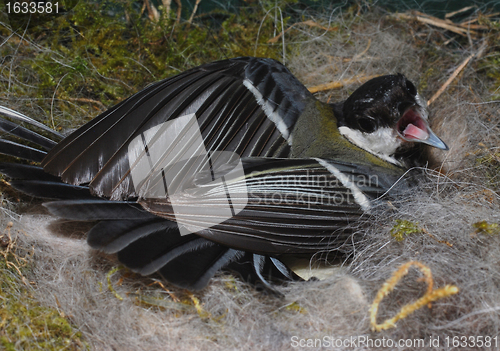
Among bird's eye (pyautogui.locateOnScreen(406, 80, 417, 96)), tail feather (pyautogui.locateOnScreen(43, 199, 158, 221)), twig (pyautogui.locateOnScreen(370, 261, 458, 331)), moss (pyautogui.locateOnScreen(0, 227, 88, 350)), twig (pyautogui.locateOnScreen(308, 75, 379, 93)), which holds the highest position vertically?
bird's eye (pyautogui.locateOnScreen(406, 80, 417, 96))

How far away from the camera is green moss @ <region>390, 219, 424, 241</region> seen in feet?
4.00

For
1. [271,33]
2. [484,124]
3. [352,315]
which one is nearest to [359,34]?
[271,33]

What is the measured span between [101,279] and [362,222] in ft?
2.60

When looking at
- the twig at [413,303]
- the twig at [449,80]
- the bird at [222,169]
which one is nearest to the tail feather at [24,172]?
the bird at [222,169]

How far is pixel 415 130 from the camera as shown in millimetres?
1468

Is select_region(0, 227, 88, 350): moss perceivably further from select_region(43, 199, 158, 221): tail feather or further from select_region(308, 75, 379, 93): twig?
select_region(308, 75, 379, 93): twig

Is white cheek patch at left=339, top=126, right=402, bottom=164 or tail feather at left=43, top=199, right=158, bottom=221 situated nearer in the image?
tail feather at left=43, top=199, right=158, bottom=221

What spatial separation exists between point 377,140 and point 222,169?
1.97 feet

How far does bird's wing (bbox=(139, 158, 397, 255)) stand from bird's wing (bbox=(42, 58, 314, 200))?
15 centimetres

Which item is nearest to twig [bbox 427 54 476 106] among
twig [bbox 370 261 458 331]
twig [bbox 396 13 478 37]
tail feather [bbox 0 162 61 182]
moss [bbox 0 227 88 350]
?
twig [bbox 396 13 478 37]

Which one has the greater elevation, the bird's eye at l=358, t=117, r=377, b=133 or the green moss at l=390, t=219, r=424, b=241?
the bird's eye at l=358, t=117, r=377, b=133

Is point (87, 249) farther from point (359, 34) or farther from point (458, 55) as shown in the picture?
point (458, 55)

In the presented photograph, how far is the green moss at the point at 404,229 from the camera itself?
4.00 ft

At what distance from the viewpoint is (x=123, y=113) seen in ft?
4.26
